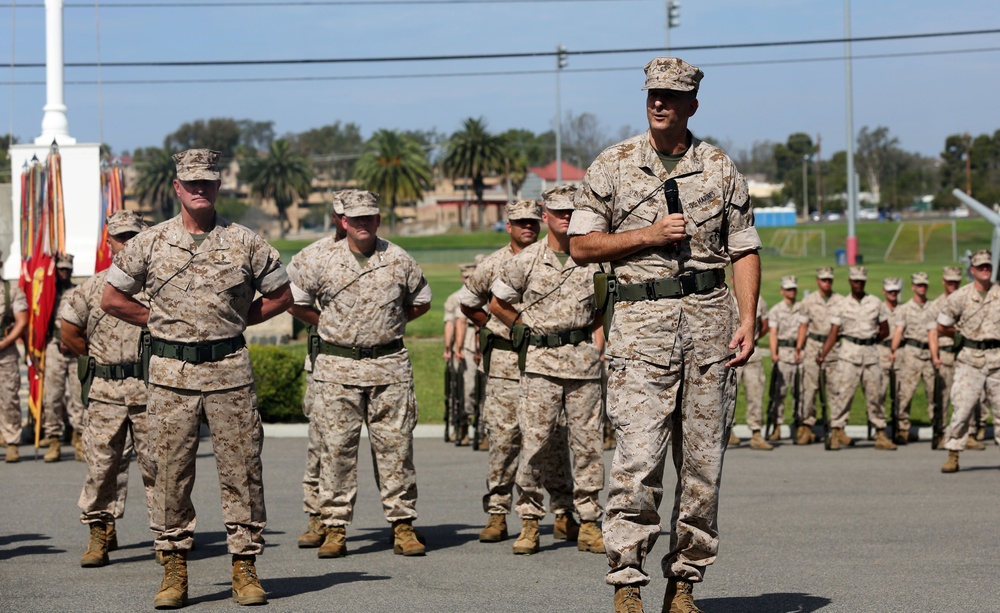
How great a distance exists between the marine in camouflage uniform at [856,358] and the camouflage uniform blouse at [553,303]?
8.75 m

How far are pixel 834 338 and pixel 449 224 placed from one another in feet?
401

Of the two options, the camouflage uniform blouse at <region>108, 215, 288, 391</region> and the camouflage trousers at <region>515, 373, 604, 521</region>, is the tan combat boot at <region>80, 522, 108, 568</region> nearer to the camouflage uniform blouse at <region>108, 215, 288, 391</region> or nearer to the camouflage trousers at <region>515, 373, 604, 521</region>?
the camouflage uniform blouse at <region>108, 215, 288, 391</region>

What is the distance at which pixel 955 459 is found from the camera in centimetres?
1420

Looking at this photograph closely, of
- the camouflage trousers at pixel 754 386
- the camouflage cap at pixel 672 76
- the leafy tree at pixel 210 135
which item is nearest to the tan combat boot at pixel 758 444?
the camouflage trousers at pixel 754 386

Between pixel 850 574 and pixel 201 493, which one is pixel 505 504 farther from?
pixel 201 493

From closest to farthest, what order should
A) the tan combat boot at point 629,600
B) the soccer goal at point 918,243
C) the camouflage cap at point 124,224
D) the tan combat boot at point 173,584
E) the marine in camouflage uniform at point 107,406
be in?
1. the tan combat boot at point 629,600
2. the tan combat boot at point 173,584
3. the marine in camouflage uniform at point 107,406
4. the camouflage cap at point 124,224
5. the soccer goal at point 918,243

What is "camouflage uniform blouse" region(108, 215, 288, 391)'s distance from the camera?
7.45 meters

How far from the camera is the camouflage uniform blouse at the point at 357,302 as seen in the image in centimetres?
938

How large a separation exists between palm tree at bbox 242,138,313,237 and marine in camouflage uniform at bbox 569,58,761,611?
11669cm

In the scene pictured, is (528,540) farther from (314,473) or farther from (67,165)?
(67,165)

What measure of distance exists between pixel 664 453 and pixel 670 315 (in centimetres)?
63

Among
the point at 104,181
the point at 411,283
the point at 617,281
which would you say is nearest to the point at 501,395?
the point at 411,283

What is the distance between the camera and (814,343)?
18.5 metres

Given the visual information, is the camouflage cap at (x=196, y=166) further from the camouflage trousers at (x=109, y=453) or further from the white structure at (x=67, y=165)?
the white structure at (x=67, y=165)
